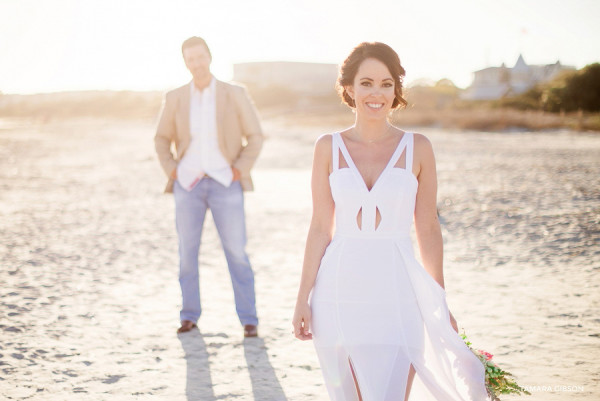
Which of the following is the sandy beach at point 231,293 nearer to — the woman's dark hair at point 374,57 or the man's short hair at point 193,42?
the woman's dark hair at point 374,57

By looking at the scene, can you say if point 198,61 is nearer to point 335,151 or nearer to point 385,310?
point 335,151

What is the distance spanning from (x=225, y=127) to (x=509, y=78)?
168ft

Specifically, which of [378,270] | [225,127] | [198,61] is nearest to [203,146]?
[225,127]

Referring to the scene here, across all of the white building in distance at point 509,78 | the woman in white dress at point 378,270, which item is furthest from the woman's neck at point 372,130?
Answer: the white building in distance at point 509,78

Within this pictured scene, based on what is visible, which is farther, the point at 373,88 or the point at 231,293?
the point at 231,293

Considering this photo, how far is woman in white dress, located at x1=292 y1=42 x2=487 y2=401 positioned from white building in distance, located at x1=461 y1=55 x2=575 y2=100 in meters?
33.5

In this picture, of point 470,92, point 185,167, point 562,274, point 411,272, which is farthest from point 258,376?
point 470,92

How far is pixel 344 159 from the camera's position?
8.13 feet

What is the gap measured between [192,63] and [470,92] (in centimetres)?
6926

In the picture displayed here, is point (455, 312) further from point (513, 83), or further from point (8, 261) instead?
point (513, 83)

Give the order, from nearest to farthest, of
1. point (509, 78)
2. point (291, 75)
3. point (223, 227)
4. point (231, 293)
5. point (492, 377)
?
1. point (492, 377)
2. point (223, 227)
3. point (231, 293)
4. point (509, 78)
5. point (291, 75)

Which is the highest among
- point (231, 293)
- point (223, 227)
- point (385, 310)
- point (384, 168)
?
point (384, 168)

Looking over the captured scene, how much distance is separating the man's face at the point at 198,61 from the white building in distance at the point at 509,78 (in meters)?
31.8

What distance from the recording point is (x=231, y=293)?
249 inches
